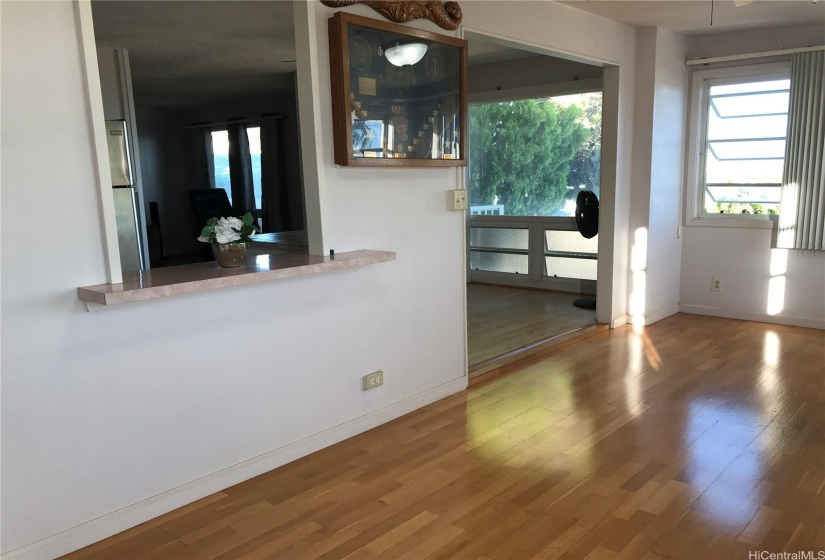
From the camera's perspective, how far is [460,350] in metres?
3.71

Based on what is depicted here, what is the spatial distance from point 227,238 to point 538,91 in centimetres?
461

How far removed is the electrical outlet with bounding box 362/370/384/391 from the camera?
315cm

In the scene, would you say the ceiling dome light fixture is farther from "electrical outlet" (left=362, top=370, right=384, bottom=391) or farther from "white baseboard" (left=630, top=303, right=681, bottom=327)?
"white baseboard" (left=630, top=303, right=681, bottom=327)

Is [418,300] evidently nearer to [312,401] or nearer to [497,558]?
[312,401]

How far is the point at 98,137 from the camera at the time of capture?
2.13 metres

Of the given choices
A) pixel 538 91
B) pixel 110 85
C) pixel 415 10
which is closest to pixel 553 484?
pixel 415 10

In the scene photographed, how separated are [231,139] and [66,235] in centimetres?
682

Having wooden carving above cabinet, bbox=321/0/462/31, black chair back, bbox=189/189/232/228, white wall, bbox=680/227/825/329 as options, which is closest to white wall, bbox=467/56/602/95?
white wall, bbox=680/227/825/329

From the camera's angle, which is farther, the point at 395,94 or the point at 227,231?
the point at 395,94

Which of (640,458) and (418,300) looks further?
(418,300)

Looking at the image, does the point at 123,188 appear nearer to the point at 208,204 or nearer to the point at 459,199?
the point at 459,199

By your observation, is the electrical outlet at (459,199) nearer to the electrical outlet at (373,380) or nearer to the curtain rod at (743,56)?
the electrical outlet at (373,380)

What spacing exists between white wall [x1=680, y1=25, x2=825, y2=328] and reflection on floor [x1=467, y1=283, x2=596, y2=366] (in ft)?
3.44

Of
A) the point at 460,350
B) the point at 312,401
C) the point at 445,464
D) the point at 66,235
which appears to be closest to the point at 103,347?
the point at 66,235
